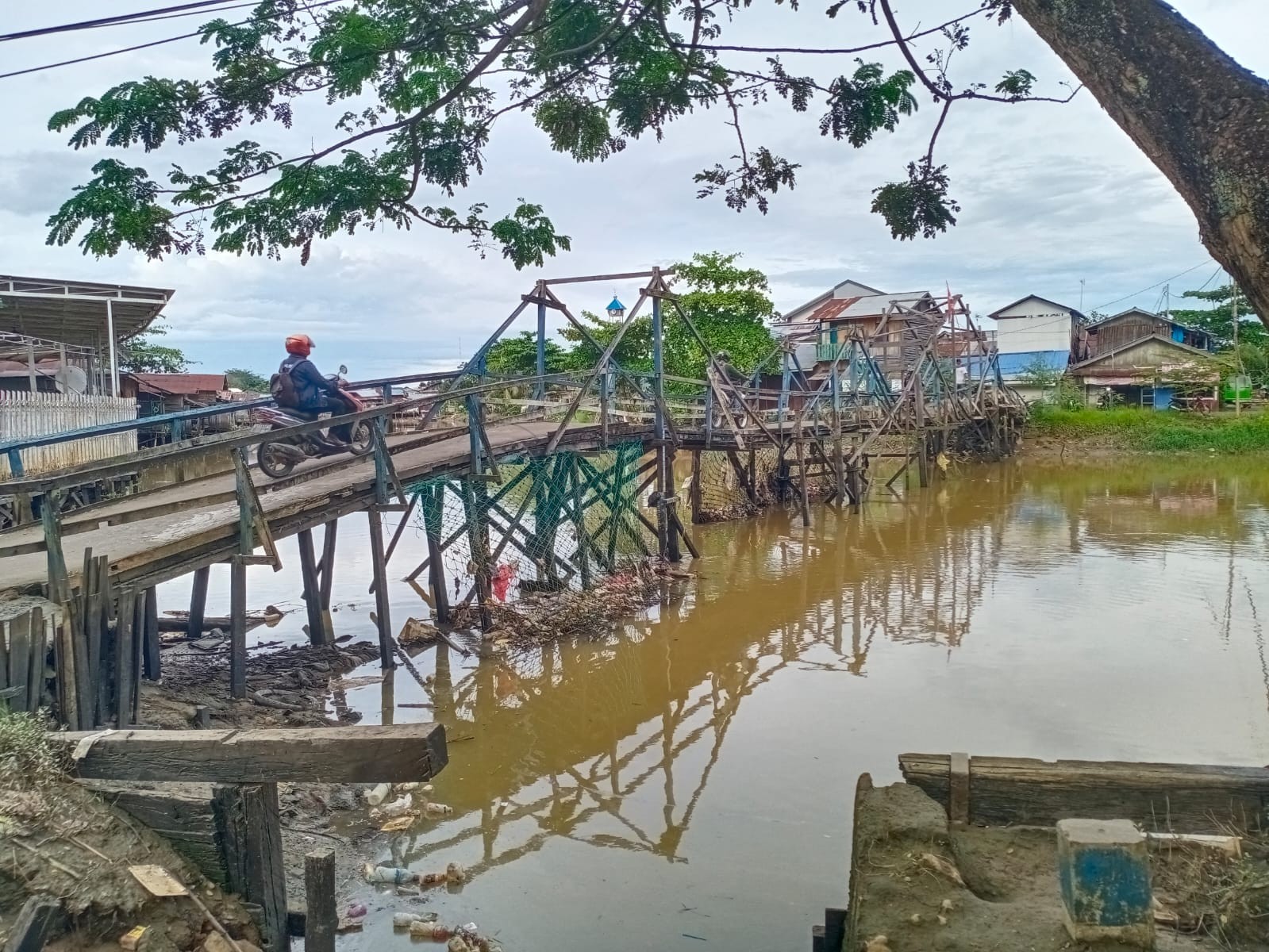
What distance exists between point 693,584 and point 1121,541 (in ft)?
28.7

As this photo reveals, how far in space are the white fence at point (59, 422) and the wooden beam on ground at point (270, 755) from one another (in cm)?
991

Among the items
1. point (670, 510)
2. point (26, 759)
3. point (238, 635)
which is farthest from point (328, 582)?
point (26, 759)

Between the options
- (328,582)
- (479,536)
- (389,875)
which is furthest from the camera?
(479,536)

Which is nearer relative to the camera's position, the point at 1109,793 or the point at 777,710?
the point at 1109,793

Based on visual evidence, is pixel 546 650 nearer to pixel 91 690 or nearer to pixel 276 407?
pixel 276 407

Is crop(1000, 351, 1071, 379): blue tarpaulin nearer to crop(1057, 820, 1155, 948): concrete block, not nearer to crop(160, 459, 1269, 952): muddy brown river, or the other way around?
crop(160, 459, 1269, 952): muddy brown river

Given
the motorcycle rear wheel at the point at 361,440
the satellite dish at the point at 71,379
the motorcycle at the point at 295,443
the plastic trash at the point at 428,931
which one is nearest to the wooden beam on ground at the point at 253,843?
the plastic trash at the point at 428,931

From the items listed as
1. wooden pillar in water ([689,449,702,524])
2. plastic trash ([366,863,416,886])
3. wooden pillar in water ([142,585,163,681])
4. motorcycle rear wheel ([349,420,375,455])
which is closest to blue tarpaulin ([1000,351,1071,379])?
wooden pillar in water ([689,449,702,524])

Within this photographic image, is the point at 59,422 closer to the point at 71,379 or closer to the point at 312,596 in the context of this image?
the point at 71,379

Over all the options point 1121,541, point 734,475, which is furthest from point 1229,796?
point 734,475

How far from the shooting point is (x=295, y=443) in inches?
365

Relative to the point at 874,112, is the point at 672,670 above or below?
below

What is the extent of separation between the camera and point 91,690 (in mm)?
5316

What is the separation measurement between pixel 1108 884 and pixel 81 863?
319cm
